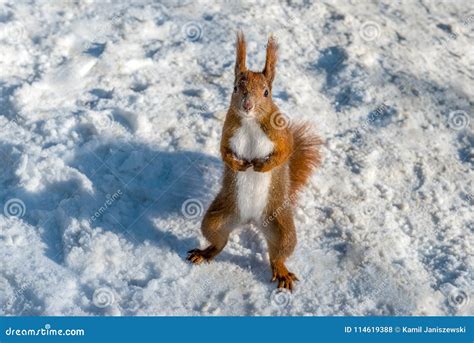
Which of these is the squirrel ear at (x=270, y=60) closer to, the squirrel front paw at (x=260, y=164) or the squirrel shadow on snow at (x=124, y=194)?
the squirrel front paw at (x=260, y=164)

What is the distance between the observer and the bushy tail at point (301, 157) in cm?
315

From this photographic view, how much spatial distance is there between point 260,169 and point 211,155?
2.90ft

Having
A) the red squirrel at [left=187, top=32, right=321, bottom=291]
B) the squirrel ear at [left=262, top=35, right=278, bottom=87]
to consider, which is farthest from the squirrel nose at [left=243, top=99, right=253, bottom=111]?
the squirrel ear at [left=262, top=35, right=278, bottom=87]

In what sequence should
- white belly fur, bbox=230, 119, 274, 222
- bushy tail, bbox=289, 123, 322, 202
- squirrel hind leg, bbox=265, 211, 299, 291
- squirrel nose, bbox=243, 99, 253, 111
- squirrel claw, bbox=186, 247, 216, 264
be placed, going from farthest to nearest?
bushy tail, bbox=289, 123, 322, 202 < squirrel claw, bbox=186, 247, 216, 264 < squirrel hind leg, bbox=265, 211, 299, 291 < white belly fur, bbox=230, 119, 274, 222 < squirrel nose, bbox=243, 99, 253, 111

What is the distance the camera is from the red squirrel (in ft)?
8.77

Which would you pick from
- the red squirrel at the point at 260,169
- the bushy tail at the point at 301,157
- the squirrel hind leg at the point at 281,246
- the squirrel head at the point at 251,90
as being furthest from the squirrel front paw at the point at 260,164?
the bushy tail at the point at 301,157

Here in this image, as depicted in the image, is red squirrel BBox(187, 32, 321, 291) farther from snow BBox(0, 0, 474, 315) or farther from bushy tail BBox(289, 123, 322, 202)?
snow BBox(0, 0, 474, 315)

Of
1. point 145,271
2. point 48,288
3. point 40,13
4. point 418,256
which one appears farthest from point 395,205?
point 40,13

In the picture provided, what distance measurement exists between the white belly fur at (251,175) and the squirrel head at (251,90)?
0.07 m

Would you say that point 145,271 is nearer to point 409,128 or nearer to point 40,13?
point 409,128

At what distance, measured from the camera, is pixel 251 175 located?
9.36 ft

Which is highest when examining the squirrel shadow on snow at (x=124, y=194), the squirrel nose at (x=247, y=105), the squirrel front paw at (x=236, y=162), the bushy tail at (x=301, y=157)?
the squirrel nose at (x=247, y=105)

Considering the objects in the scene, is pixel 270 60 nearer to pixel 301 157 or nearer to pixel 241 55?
pixel 241 55

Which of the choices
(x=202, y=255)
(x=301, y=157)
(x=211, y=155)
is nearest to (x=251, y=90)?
(x=301, y=157)
